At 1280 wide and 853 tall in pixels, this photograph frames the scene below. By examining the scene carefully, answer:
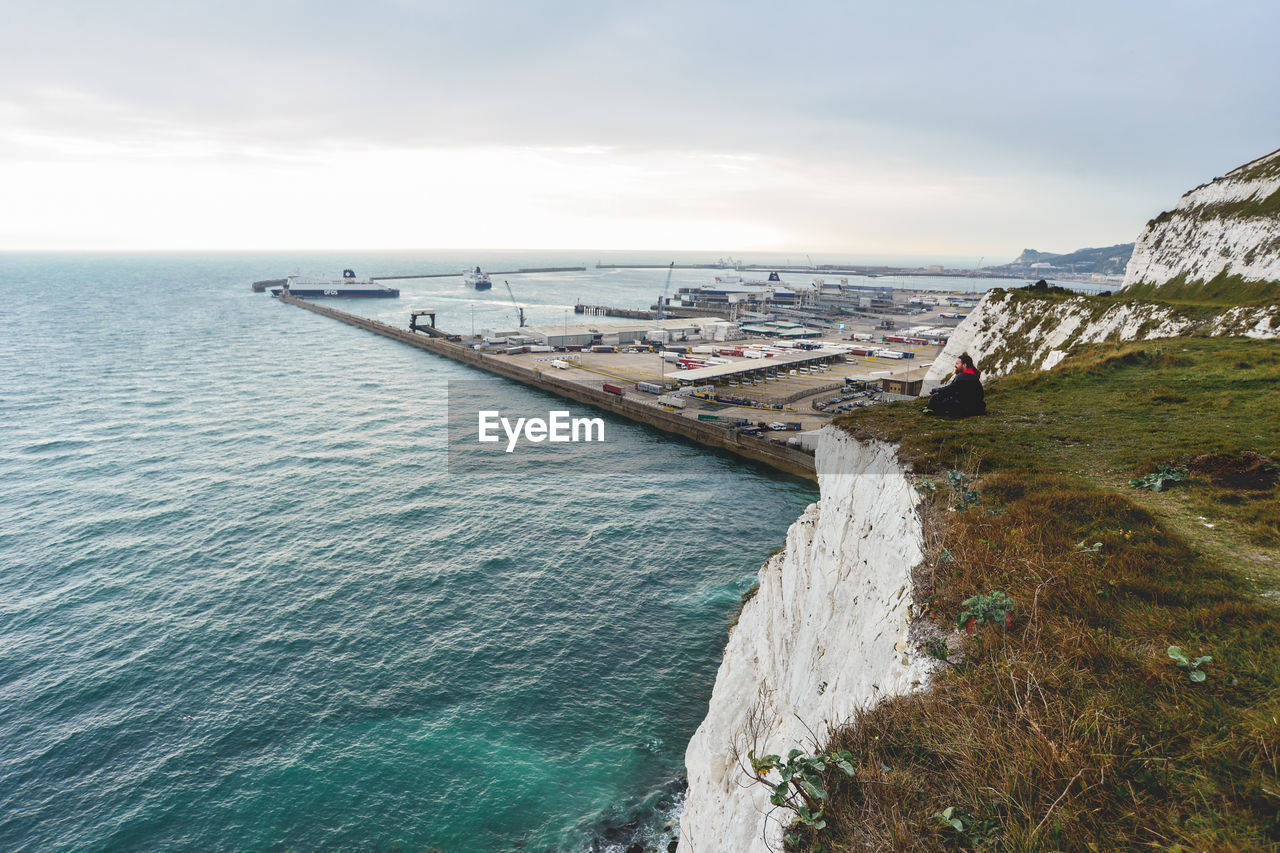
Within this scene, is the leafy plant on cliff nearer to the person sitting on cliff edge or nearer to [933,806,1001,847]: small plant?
[933,806,1001,847]: small plant

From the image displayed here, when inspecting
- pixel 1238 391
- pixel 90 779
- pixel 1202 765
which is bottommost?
pixel 90 779

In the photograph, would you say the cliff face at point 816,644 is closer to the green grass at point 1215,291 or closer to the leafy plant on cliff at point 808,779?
the leafy plant on cliff at point 808,779

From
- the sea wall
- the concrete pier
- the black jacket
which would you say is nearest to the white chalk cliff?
the sea wall

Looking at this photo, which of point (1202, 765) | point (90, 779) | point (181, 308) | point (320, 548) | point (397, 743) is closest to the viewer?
point (1202, 765)

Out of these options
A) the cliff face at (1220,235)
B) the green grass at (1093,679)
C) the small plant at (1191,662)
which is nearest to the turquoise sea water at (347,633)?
the green grass at (1093,679)

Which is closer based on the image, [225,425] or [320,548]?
[320,548]

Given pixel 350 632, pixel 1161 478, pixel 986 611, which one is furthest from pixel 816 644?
pixel 350 632

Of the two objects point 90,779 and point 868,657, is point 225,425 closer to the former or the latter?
point 90,779

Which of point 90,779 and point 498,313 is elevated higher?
point 498,313

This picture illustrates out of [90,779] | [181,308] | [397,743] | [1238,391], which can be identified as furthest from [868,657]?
[181,308]

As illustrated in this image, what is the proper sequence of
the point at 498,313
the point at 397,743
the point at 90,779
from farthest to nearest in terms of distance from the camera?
the point at 498,313, the point at 397,743, the point at 90,779
